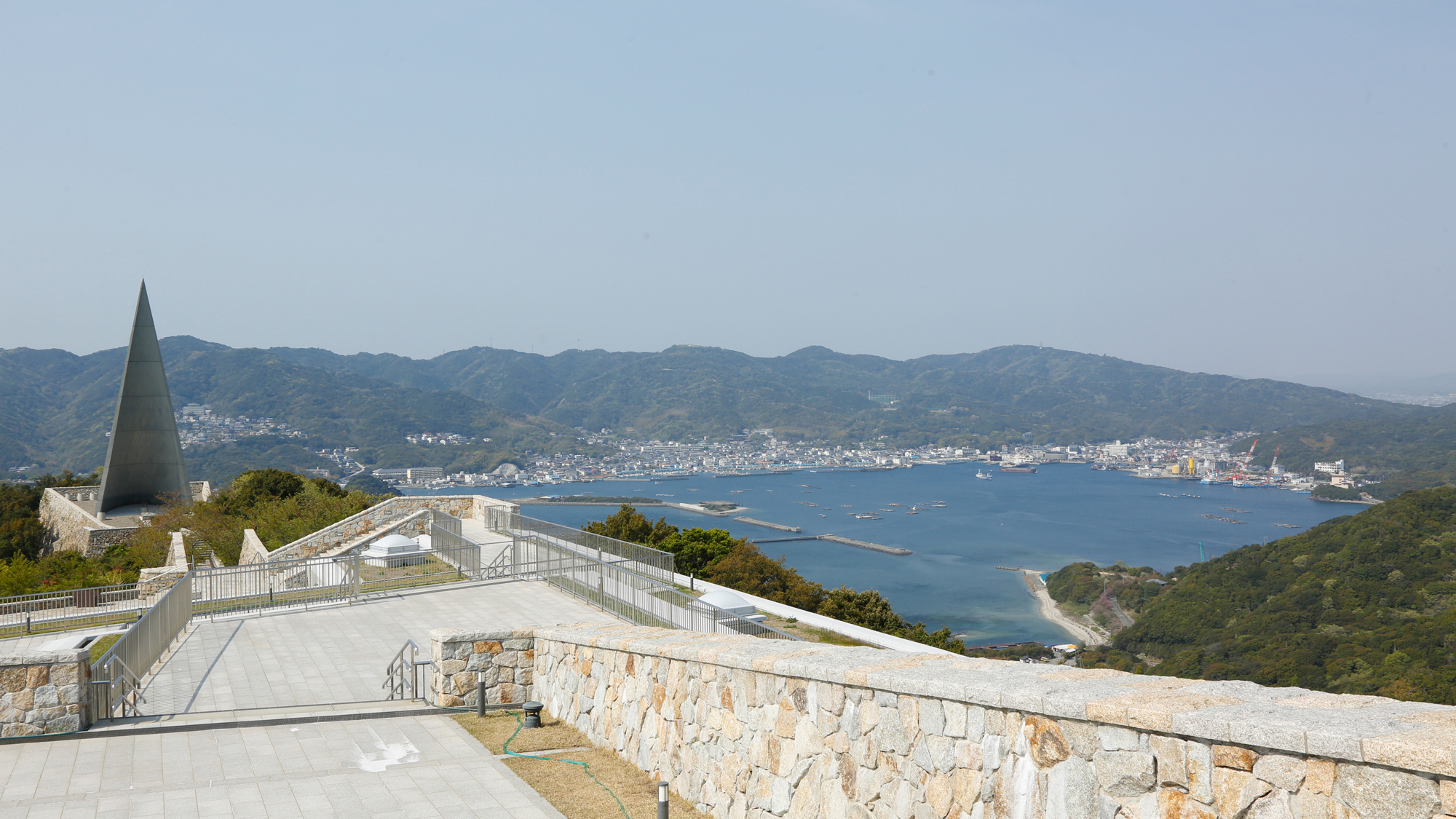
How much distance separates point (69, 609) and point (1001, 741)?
21.5 metres

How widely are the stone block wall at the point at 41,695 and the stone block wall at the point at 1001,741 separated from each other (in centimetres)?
482

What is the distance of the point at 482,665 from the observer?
8.96 m

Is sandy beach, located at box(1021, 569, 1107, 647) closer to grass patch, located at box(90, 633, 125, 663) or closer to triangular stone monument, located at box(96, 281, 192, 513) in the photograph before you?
triangular stone monument, located at box(96, 281, 192, 513)

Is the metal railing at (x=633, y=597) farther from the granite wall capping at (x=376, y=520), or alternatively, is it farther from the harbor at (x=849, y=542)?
the harbor at (x=849, y=542)

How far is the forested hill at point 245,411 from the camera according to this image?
126m

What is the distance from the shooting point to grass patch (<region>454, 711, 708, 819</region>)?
6.30 meters

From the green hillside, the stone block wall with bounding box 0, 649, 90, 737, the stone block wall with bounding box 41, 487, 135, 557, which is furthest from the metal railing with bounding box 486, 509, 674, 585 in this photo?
the green hillside

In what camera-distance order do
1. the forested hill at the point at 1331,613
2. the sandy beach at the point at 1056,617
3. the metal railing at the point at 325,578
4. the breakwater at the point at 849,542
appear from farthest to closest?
the breakwater at the point at 849,542 → the sandy beach at the point at 1056,617 → the forested hill at the point at 1331,613 → the metal railing at the point at 325,578

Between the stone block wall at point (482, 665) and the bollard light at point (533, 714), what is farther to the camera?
the stone block wall at point (482, 665)

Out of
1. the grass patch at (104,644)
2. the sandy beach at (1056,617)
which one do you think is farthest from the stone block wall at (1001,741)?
the sandy beach at (1056,617)

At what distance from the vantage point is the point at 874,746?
15.6 feet

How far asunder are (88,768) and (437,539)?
15.5 m

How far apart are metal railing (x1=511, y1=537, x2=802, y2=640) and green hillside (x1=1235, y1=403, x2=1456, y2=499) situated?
113 meters

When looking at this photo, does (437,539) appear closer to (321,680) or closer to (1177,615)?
(321,680)
